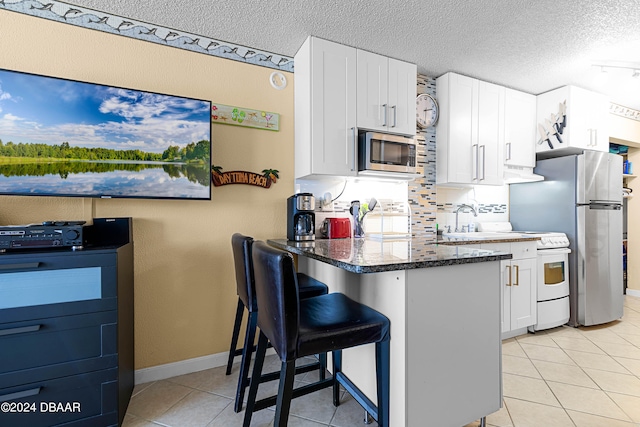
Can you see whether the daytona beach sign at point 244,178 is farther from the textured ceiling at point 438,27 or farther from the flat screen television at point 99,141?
the textured ceiling at point 438,27

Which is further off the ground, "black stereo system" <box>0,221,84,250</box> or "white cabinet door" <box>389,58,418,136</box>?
"white cabinet door" <box>389,58,418,136</box>

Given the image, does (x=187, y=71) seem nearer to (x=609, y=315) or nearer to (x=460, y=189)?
(x=460, y=189)

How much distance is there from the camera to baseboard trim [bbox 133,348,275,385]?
6.49 ft

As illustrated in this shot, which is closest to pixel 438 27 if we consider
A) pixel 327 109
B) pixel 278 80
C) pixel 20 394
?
pixel 327 109

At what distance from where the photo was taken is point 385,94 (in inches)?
96.6

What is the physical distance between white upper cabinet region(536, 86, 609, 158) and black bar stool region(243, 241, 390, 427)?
320 cm

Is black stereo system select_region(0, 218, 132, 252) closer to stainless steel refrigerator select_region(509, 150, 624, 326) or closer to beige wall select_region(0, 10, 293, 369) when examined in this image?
beige wall select_region(0, 10, 293, 369)

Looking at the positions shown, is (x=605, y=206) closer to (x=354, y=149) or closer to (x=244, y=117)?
(x=354, y=149)

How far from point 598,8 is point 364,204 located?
2.06 m

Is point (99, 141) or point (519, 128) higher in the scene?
point (519, 128)

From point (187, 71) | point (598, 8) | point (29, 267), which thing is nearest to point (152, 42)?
point (187, 71)

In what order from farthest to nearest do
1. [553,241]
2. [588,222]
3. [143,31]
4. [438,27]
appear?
[588,222]
[553,241]
[438,27]
[143,31]

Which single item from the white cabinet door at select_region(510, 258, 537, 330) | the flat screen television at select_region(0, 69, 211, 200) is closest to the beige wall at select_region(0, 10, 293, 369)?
the flat screen television at select_region(0, 69, 211, 200)

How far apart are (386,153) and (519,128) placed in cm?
192
